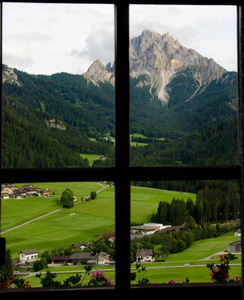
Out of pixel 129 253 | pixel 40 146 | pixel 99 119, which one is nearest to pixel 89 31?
pixel 99 119

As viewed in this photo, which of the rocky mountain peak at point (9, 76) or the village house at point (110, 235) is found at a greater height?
the rocky mountain peak at point (9, 76)

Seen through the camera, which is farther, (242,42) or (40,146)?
(40,146)

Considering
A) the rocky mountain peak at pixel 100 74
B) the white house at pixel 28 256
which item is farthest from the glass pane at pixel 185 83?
the white house at pixel 28 256

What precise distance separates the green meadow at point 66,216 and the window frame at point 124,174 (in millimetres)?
93

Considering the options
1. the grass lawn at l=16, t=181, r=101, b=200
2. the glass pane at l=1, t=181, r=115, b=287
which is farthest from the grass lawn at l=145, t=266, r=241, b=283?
the grass lawn at l=16, t=181, r=101, b=200

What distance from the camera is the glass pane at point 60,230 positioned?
6.25 ft

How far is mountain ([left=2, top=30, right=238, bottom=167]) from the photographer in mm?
1970

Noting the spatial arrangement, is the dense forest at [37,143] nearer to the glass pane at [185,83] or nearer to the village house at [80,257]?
the glass pane at [185,83]

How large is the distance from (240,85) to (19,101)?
4.45 ft

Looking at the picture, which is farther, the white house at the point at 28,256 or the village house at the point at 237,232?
the village house at the point at 237,232

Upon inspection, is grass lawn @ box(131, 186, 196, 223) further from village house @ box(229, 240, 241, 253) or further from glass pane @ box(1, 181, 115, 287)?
village house @ box(229, 240, 241, 253)

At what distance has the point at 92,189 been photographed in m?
1.97

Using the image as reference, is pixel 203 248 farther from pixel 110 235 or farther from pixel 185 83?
pixel 185 83

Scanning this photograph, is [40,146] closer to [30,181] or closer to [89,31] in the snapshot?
[30,181]
